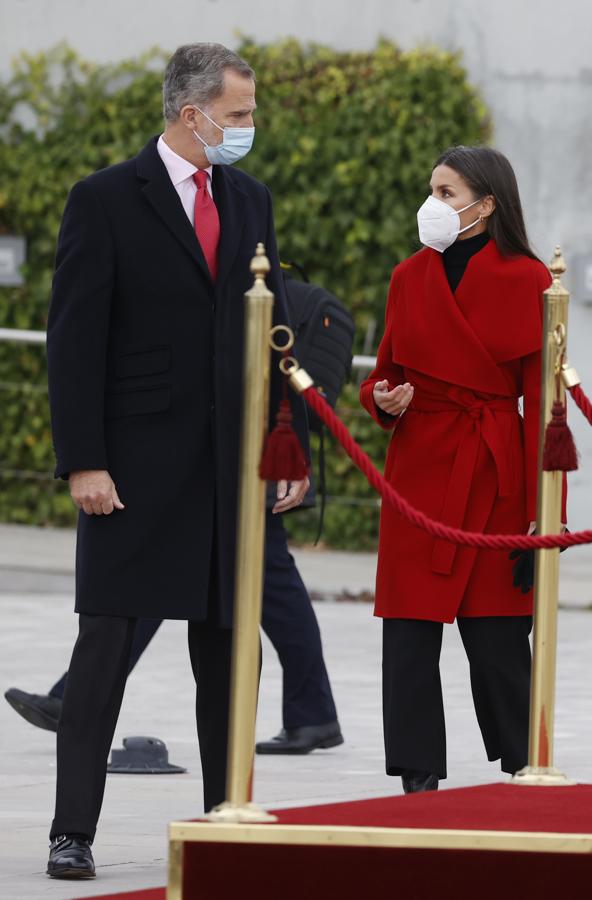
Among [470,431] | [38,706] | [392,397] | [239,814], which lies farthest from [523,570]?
[38,706]

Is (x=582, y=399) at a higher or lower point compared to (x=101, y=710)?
higher

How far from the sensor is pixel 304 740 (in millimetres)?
7117

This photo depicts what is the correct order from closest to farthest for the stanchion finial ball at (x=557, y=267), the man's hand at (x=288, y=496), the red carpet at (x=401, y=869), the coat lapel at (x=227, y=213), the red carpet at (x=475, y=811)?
the red carpet at (x=475, y=811) < the red carpet at (x=401, y=869) < the stanchion finial ball at (x=557, y=267) < the coat lapel at (x=227, y=213) < the man's hand at (x=288, y=496)

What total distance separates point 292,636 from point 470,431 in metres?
1.71

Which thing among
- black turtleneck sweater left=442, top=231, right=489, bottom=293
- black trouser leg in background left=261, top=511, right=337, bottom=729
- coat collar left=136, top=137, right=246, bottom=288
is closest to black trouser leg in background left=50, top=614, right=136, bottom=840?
coat collar left=136, top=137, right=246, bottom=288

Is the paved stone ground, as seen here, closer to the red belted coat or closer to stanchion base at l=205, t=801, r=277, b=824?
stanchion base at l=205, t=801, r=277, b=824

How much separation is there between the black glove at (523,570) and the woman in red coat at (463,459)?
4 cm

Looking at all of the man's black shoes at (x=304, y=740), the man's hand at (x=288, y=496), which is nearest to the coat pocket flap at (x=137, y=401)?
the man's hand at (x=288, y=496)

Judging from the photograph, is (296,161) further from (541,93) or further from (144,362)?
(144,362)

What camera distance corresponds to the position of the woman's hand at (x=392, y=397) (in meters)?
5.50

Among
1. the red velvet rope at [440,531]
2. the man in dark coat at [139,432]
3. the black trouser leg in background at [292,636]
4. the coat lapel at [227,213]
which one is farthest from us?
the black trouser leg in background at [292,636]

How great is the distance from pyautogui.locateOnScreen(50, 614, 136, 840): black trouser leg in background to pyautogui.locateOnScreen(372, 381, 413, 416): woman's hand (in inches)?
34.6

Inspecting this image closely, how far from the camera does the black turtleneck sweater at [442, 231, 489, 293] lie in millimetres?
5656

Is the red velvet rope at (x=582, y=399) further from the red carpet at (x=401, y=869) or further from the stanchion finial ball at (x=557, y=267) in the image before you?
the red carpet at (x=401, y=869)
